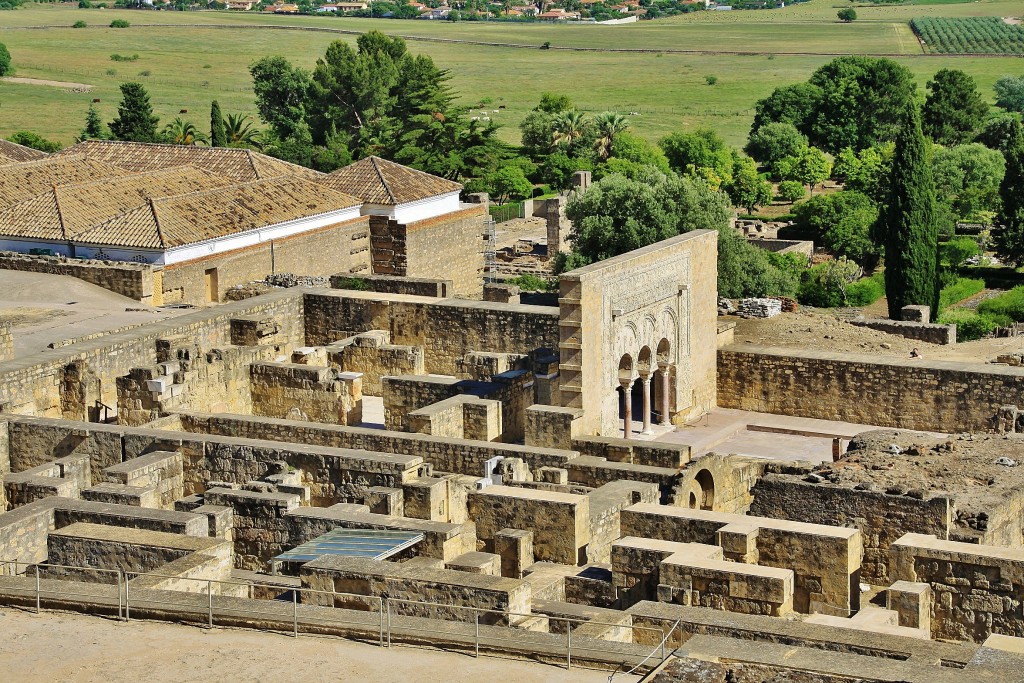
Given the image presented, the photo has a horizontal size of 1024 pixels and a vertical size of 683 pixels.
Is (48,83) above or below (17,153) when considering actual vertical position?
below

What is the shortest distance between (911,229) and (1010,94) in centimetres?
6624

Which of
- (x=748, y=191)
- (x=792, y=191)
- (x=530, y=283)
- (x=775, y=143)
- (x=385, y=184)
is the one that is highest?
(x=385, y=184)

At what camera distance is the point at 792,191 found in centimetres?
7806

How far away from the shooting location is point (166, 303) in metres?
35.9

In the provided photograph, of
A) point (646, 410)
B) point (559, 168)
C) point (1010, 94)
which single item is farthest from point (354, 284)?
point (1010, 94)

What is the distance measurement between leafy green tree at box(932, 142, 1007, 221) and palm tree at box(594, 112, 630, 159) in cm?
1442

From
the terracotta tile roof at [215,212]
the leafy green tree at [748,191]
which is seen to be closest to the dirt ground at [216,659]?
the terracotta tile roof at [215,212]

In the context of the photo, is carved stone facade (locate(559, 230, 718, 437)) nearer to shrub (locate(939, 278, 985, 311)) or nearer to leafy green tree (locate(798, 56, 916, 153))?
shrub (locate(939, 278, 985, 311))

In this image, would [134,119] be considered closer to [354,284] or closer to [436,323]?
[354,284]

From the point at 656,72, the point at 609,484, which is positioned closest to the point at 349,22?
the point at 656,72

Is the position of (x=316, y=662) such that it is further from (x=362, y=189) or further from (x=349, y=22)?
(x=349, y=22)

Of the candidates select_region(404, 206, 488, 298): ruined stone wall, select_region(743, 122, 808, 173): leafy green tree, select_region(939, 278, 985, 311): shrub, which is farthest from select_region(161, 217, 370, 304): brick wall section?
select_region(743, 122, 808, 173): leafy green tree

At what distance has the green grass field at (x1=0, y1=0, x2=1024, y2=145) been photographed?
108875 mm

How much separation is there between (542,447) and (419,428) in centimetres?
195
